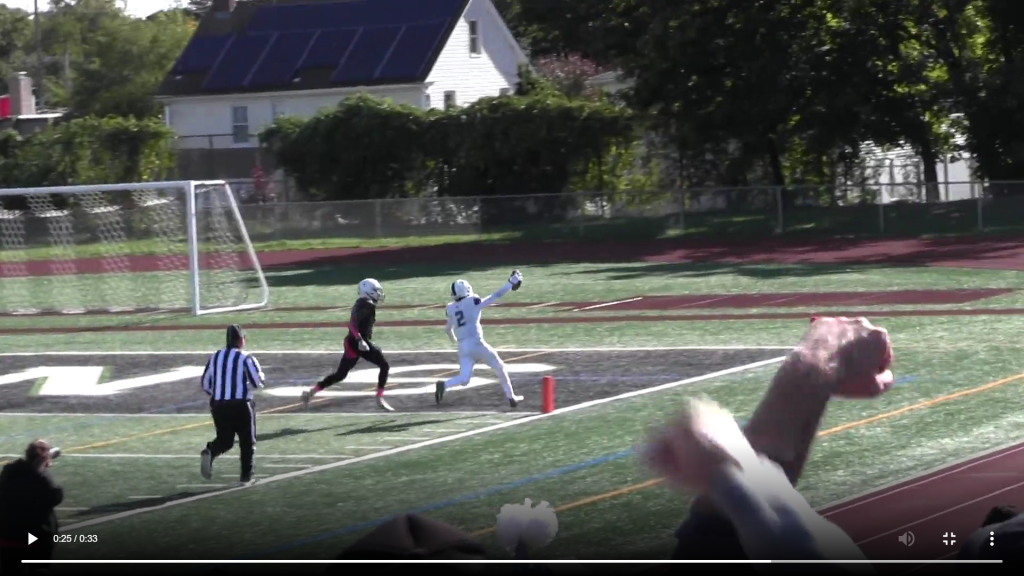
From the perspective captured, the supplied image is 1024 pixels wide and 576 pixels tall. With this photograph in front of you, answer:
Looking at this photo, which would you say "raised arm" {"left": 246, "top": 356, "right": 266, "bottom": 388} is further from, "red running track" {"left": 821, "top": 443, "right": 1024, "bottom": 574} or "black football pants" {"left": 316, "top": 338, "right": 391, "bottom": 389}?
"red running track" {"left": 821, "top": 443, "right": 1024, "bottom": 574}

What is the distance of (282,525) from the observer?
10.5 metres

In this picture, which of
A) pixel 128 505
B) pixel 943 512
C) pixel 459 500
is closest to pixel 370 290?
pixel 128 505

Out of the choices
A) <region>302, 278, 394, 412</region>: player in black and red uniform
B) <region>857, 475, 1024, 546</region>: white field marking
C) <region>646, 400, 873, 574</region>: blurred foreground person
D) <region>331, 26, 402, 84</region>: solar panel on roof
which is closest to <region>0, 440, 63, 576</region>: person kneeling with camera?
<region>857, 475, 1024, 546</region>: white field marking

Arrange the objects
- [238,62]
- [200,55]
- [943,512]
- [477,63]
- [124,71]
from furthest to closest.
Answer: [124,71] → [200,55] → [238,62] → [477,63] → [943,512]

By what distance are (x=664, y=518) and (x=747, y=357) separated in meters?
8.71

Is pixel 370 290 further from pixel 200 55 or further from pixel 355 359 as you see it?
pixel 200 55

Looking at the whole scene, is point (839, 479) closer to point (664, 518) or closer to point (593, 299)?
point (664, 518)

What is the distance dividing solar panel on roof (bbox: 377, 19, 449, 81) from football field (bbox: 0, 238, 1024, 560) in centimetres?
2931

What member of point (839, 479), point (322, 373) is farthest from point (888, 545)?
point (322, 373)

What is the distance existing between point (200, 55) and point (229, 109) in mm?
3976

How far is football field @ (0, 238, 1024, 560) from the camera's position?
10.7 meters

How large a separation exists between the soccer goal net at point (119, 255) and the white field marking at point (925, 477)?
19239mm

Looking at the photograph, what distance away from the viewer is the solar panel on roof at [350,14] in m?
60.0

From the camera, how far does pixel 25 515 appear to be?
7.49 meters
